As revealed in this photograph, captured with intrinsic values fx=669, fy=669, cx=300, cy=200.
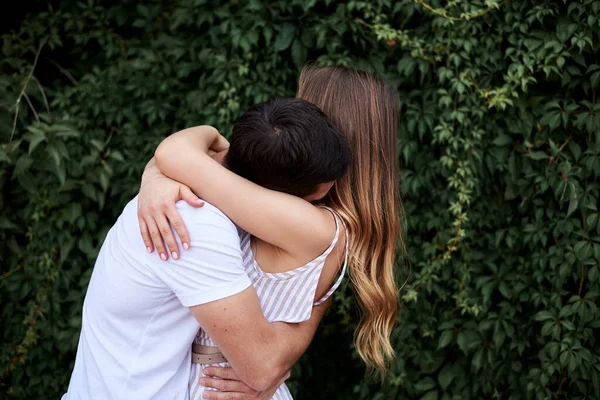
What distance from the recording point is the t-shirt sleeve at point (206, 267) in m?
1.47

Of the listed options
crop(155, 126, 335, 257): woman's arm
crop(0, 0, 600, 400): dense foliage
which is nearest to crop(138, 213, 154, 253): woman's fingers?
crop(155, 126, 335, 257): woman's arm

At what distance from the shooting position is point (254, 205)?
158 cm

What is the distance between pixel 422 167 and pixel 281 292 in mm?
1462

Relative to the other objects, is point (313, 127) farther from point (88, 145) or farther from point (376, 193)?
point (88, 145)

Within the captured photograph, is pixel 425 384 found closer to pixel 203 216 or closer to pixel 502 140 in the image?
pixel 502 140

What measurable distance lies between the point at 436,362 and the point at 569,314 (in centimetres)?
65

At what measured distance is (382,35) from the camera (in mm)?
2893

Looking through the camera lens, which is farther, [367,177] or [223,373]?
[367,177]

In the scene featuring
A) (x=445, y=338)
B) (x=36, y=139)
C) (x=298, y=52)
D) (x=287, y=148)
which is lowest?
(x=445, y=338)

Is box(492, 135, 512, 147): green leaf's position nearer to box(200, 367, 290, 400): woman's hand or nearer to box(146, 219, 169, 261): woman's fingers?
box(200, 367, 290, 400): woman's hand

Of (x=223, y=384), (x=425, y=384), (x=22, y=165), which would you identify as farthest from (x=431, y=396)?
(x=22, y=165)

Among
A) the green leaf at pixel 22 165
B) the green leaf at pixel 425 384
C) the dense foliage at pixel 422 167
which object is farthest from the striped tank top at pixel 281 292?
the green leaf at pixel 22 165

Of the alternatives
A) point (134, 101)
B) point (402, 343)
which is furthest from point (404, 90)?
point (134, 101)

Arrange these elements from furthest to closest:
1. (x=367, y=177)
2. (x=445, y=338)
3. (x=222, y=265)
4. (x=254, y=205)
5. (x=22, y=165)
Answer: (x=22, y=165), (x=445, y=338), (x=367, y=177), (x=254, y=205), (x=222, y=265)
